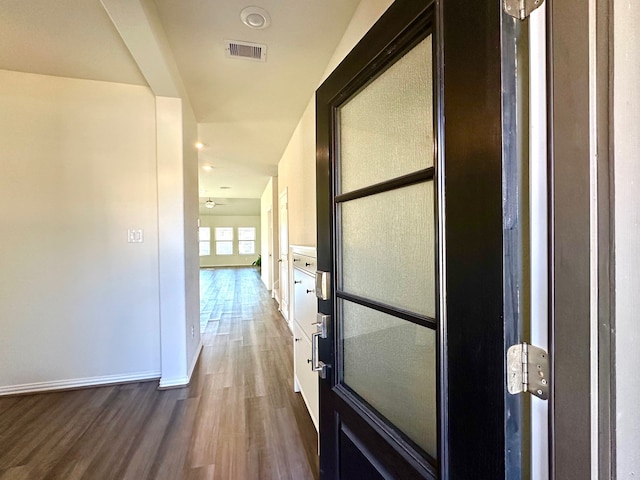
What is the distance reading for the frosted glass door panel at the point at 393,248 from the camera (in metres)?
0.77

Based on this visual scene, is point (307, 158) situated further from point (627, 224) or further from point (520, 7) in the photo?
point (627, 224)

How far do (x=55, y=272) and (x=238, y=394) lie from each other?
70.4 inches

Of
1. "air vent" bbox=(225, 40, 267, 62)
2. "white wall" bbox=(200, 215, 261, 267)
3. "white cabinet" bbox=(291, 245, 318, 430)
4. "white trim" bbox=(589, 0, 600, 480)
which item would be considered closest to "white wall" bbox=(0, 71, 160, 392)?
"air vent" bbox=(225, 40, 267, 62)

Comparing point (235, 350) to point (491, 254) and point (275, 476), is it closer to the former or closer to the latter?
point (275, 476)

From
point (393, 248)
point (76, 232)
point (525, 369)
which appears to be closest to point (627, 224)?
point (525, 369)

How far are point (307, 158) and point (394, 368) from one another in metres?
2.43

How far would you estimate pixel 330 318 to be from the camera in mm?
1156

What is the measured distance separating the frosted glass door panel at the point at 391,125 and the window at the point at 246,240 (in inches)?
→ 543

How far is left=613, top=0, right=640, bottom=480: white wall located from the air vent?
2.08m

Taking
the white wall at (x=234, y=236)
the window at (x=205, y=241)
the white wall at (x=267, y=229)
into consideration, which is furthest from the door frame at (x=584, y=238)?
the window at (x=205, y=241)

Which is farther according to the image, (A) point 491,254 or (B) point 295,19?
(B) point 295,19

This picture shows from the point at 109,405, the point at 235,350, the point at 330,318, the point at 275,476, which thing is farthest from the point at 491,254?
the point at 235,350

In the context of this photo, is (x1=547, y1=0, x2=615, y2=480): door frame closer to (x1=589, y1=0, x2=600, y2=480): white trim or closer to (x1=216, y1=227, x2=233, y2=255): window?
(x1=589, y1=0, x2=600, y2=480): white trim

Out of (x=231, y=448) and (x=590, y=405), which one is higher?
(x=590, y=405)
